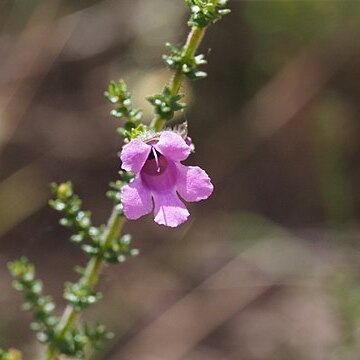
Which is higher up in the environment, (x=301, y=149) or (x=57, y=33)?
(x=57, y=33)

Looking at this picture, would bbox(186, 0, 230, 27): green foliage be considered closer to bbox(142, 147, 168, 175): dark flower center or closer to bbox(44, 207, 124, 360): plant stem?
bbox(142, 147, 168, 175): dark flower center

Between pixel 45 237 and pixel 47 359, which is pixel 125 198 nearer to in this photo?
pixel 47 359

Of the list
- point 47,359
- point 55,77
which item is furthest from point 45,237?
point 47,359

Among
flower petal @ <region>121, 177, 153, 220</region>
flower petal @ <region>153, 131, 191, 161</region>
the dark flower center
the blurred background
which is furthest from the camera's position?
the blurred background

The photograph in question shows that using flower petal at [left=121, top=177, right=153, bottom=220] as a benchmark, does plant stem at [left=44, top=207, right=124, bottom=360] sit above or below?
below

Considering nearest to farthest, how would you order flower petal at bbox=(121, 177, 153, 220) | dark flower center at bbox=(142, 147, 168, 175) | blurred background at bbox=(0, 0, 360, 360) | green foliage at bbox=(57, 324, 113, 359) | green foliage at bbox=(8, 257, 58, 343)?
flower petal at bbox=(121, 177, 153, 220)
dark flower center at bbox=(142, 147, 168, 175)
green foliage at bbox=(57, 324, 113, 359)
green foliage at bbox=(8, 257, 58, 343)
blurred background at bbox=(0, 0, 360, 360)

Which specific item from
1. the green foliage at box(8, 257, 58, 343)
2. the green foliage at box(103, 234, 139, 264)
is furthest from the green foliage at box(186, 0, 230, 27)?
the green foliage at box(8, 257, 58, 343)

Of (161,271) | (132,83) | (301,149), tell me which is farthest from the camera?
(301,149)
